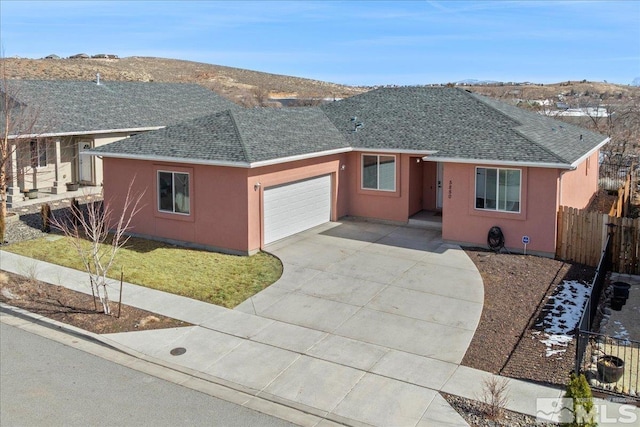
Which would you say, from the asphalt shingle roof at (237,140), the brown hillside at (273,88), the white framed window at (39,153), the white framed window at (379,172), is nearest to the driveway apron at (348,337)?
the asphalt shingle roof at (237,140)

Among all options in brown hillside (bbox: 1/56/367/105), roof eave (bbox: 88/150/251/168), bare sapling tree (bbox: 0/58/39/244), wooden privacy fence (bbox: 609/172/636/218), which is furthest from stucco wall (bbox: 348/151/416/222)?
brown hillside (bbox: 1/56/367/105)

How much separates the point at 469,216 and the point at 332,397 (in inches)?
407

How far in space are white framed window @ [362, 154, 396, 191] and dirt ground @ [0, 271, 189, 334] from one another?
11015mm

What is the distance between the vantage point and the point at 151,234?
19.5 meters

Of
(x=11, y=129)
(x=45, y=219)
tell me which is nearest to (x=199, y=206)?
A: (x=45, y=219)

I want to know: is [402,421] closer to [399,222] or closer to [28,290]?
[28,290]

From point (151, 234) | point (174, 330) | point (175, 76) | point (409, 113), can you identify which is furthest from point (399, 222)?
point (175, 76)

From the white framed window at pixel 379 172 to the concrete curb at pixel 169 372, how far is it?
1237cm

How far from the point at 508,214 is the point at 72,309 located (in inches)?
481

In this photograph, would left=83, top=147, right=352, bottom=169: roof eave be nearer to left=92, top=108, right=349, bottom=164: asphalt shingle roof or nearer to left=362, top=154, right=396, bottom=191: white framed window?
left=92, top=108, right=349, bottom=164: asphalt shingle roof

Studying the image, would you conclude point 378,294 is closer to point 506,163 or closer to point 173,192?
point 506,163

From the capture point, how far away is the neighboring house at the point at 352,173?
17422mm

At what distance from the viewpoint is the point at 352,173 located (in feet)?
73.2

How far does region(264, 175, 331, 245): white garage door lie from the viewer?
18438 millimetres
